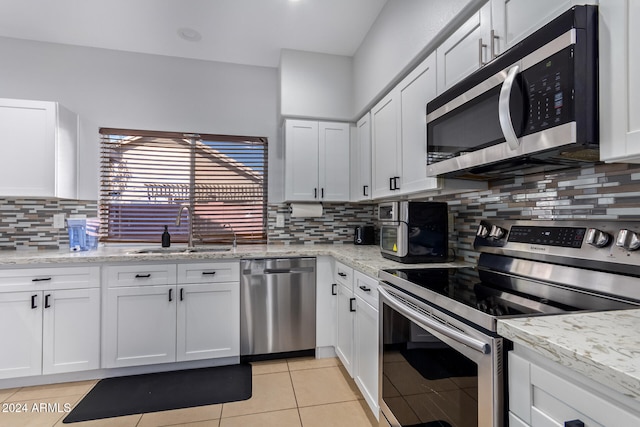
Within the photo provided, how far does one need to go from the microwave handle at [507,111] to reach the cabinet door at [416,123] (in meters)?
0.60

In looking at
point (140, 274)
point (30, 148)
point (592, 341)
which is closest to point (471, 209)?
point (592, 341)

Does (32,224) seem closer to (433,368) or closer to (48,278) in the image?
(48,278)

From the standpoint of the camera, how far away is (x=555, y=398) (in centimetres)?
69

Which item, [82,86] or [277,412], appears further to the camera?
[82,86]

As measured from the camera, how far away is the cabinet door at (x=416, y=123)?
173 cm

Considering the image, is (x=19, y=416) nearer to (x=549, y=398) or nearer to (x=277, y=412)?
(x=277, y=412)

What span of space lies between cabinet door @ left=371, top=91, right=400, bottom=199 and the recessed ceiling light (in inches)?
62.4

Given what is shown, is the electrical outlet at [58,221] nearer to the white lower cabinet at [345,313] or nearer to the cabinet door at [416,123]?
the white lower cabinet at [345,313]

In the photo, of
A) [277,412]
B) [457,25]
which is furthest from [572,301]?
[277,412]

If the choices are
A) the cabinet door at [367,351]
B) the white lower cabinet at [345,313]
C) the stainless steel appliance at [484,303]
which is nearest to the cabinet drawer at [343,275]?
the white lower cabinet at [345,313]

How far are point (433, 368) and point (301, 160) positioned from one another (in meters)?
2.09

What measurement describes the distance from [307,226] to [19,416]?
2359 mm

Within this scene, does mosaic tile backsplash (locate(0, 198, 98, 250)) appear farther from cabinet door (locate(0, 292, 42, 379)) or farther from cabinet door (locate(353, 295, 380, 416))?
cabinet door (locate(353, 295, 380, 416))

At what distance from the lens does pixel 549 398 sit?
0.70 m
